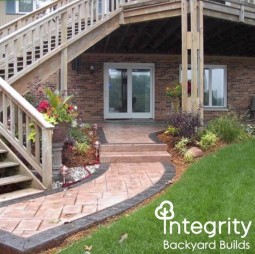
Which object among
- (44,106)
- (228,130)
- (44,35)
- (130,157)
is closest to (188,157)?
(130,157)

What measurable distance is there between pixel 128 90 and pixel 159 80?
1183 millimetres

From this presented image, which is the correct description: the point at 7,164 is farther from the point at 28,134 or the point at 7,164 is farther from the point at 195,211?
the point at 195,211

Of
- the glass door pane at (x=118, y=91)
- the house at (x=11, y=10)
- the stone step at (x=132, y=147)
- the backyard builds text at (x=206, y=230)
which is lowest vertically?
the backyard builds text at (x=206, y=230)

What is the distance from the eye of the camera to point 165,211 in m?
4.02

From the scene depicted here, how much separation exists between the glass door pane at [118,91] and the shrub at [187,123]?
223 inches

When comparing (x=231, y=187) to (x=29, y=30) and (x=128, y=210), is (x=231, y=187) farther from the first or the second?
(x=29, y=30)

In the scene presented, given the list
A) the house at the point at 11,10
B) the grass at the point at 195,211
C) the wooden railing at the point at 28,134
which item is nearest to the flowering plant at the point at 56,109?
the wooden railing at the point at 28,134

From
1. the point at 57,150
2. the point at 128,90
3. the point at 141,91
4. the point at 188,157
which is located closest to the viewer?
the point at 57,150

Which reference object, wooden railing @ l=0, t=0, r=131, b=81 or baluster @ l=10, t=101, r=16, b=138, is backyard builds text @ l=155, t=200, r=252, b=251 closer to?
baluster @ l=10, t=101, r=16, b=138

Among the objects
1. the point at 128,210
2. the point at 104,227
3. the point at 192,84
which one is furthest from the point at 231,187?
the point at 192,84

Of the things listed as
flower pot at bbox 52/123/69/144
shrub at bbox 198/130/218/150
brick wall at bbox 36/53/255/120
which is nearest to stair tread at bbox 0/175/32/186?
flower pot at bbox 52/123/69/144

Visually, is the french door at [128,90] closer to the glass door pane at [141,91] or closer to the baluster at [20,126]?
the glass door pane at [141,91]

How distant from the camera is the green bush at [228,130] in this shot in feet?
25.8

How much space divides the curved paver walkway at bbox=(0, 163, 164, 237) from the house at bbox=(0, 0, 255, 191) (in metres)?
1.45
